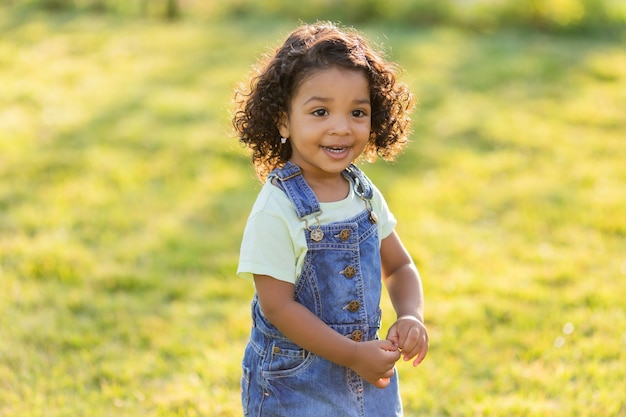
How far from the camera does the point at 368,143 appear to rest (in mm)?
2385

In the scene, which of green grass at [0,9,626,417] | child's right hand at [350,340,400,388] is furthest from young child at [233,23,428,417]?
green grass at [0,9,626,417]

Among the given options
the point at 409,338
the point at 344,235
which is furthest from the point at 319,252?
the point at 409,338

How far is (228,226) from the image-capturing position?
464 centimetres

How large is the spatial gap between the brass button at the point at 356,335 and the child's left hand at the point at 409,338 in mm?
69

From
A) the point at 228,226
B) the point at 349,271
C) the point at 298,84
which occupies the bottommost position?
the point at 228,226

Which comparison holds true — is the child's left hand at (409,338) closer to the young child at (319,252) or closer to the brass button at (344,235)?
the young child at (319,252)

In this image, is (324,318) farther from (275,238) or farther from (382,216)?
(382,216)

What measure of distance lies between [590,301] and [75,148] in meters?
3.41

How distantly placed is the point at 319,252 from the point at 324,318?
17 cm

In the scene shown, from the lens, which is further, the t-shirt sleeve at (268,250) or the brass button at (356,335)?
the brass button at (356,335)

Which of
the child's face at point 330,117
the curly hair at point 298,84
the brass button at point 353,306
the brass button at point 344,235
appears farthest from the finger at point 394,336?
the curly hair at point 298,84

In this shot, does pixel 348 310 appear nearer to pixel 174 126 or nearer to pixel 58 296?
pixel 58 296

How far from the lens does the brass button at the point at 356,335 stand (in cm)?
208

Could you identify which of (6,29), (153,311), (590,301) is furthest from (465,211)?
(6,29)
